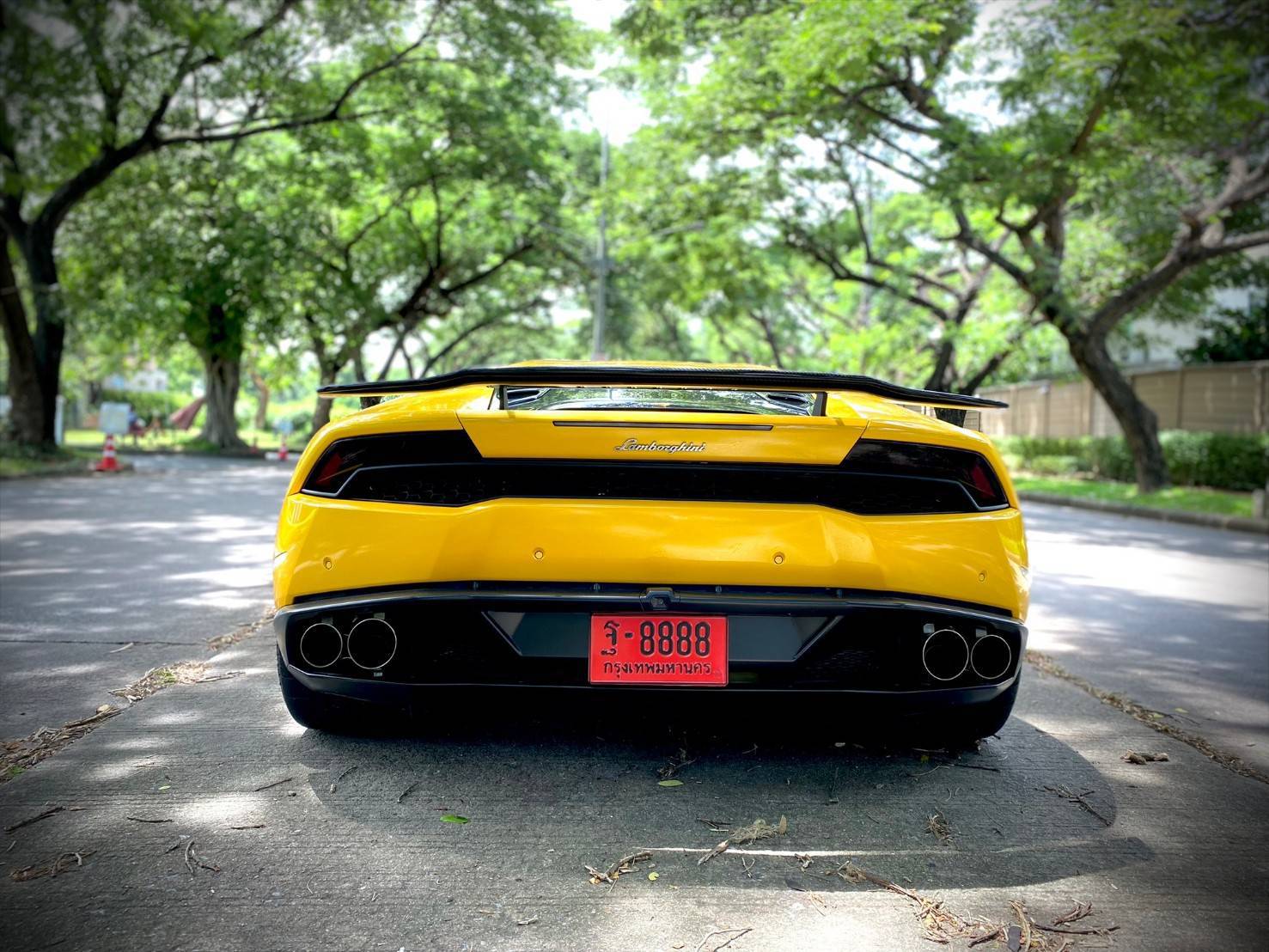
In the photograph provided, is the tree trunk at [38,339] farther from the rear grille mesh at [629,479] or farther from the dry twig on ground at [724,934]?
the dry twig on ground at [724,934]

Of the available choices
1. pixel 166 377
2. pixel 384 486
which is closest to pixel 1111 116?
pixel 384 486

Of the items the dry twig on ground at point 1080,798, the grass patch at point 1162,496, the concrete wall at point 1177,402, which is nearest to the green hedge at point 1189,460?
the grass patch at point 1162,496

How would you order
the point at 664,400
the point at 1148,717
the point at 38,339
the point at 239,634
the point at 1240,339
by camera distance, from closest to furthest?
the point at 664,400 < the point at 1148,717 < the point at 239,634 < the point at 38,339 < the point at 1240,339

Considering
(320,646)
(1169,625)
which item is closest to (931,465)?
(320,646)

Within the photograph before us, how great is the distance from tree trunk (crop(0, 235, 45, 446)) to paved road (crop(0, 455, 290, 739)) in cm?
546

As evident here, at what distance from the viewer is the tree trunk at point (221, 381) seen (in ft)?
92.9

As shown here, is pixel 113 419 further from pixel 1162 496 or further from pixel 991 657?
pixel 991 657

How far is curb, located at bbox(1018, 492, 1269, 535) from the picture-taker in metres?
13.3

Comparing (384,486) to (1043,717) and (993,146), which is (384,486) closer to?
(1043,717)

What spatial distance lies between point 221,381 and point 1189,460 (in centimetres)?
2565

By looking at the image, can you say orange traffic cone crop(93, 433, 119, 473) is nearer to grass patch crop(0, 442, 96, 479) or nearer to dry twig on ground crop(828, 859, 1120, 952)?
grass patch crop(0, 442, 96, 479)

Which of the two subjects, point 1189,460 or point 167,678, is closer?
point 167,678

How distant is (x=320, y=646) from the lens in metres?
2.89

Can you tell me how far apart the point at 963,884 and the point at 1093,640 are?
340cm
